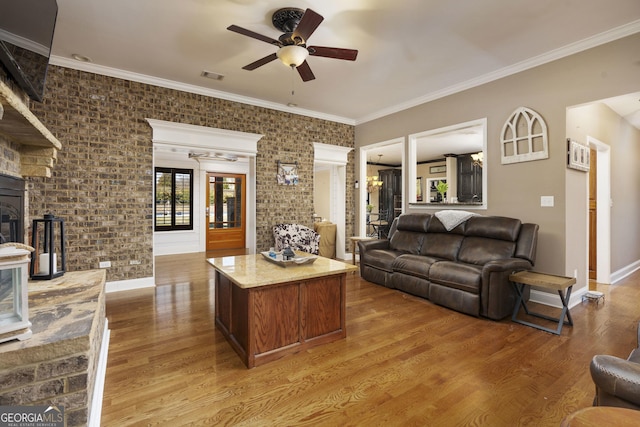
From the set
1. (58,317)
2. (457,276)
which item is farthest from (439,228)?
(58,317)

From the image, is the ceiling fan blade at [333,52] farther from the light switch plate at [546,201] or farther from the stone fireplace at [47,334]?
the light switch plate at [546,201]

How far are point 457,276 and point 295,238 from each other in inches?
113

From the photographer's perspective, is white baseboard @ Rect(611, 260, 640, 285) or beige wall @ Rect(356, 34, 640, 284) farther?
white baseboard @ Rect(611, 260, 640, 285)

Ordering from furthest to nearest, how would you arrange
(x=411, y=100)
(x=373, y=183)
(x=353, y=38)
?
(x=373, y=183), (x=411, y=100), (x=353, y=38)

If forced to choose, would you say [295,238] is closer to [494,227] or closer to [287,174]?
[287,174]

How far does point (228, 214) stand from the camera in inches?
325

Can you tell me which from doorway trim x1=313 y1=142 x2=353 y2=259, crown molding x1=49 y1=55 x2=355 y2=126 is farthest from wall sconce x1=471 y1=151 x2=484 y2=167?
crown molding x1=49 y1=55 x2=355 y2=126

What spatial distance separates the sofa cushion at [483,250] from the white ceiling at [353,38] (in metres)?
2.25

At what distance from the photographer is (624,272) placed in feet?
15.9

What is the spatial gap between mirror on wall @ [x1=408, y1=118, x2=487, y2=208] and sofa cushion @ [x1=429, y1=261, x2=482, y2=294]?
6.40ft

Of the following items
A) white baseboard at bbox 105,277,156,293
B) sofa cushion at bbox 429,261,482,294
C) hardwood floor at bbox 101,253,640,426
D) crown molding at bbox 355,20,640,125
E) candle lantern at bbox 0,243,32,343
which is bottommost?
hardwood floor at bbox 101,253,640,426

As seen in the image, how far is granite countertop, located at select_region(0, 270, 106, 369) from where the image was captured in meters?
1.22

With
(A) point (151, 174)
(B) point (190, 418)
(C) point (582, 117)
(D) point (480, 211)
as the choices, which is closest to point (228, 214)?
(A) point (151, 174)

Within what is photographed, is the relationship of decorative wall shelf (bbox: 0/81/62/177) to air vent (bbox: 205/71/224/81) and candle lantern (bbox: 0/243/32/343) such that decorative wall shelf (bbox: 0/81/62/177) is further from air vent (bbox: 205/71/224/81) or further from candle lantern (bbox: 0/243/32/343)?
air vent (bbox: 205/71/224/81)
